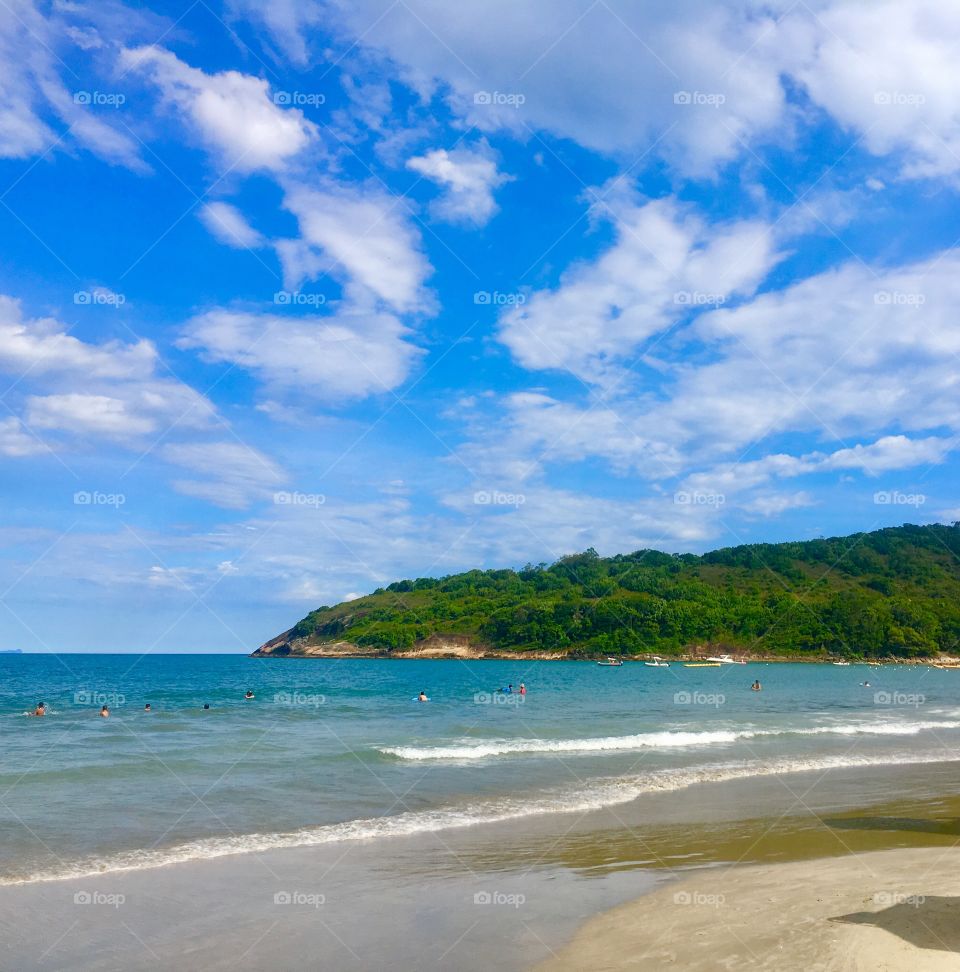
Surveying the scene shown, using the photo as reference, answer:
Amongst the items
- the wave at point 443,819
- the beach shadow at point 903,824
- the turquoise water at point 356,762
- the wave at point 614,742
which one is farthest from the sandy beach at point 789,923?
the wave at point 614,742

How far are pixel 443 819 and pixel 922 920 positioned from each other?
980 centimetres

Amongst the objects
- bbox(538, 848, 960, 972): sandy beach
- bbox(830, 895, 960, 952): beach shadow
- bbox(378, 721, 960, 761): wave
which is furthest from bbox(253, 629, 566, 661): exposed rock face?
bbox(830, 895, 960, 952): beach shadow

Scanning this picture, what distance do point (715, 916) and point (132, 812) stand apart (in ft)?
42.1

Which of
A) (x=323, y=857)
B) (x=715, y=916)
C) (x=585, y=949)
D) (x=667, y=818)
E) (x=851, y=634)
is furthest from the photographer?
(x=851, y=634)

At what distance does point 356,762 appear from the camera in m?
24.5

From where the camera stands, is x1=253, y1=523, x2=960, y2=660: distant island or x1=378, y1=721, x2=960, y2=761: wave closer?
x1=378, y1=721, x2=960, y2=761: wave

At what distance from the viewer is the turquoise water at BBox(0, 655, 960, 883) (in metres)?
15.5

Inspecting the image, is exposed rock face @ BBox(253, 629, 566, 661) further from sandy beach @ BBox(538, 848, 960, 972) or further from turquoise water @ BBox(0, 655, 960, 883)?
sandy beach @ BBox(538, 848, 960, 972)

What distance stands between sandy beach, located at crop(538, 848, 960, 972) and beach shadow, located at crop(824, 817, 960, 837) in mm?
3043

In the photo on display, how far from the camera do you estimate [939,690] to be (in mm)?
72438

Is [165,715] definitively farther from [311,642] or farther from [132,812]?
[311,642]

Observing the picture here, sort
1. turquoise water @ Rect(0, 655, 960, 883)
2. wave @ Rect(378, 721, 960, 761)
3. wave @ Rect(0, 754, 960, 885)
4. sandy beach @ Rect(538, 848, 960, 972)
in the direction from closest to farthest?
sandy beach @ Rect(538, 848, 960, 972) < wave @ Rect(0, 754, 960, 885) < turquoise water @ Rect(0, 655, 960, 883) < wave @ Rect(378, 721, 960, 761)

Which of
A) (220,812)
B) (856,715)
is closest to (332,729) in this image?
(220,812)

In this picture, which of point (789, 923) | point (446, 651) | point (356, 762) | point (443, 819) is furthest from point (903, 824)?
point (446, 651)
